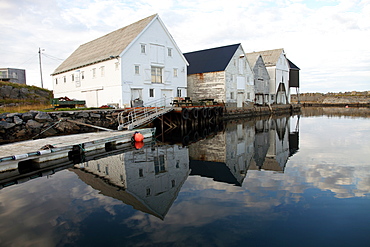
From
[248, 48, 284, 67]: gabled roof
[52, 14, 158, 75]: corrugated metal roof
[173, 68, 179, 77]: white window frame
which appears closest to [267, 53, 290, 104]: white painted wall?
[248, 48, 284, 67]: gabled roof

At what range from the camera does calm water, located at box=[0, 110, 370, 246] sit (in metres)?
5.68

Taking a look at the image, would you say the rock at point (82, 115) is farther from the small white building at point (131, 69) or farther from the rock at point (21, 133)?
the rock at point (21, 133)

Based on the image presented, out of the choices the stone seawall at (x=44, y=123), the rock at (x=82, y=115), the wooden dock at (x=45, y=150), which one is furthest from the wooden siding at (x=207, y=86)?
the wooden dock at (x=45, y=150)

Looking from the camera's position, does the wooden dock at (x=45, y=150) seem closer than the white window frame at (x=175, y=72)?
Yes

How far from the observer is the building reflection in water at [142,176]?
7.78 metres

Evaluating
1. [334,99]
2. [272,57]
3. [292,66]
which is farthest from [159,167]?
[334,99]

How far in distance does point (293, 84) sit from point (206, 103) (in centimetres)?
3170

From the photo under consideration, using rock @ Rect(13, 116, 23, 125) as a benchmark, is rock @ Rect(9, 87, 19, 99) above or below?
above

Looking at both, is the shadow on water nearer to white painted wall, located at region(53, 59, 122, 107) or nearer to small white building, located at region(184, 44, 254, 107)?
white painted wall, located at region(53, 59, 122, 107)

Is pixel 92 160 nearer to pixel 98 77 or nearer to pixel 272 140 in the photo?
pixel 272 140

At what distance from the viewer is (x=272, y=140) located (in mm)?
19391

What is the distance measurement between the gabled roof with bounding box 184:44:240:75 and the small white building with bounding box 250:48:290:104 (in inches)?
539

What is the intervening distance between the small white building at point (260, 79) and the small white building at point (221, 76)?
384 centimetres

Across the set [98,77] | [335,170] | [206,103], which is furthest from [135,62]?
[335,170]
